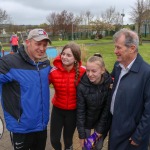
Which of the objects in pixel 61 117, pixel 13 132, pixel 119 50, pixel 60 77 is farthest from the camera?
pixel 61 117

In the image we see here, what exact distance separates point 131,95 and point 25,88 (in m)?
1.17

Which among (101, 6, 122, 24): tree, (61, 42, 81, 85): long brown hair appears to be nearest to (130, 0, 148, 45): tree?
(101, 6, 122, 24): tree

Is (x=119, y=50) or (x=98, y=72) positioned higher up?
(x=119, y=50)

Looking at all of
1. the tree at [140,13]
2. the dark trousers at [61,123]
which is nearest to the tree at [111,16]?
the tree at [140,13]

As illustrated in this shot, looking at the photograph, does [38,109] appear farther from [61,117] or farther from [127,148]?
[127,148]

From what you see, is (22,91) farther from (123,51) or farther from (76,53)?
(123,51)

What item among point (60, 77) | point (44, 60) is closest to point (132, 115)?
point (60, 77)

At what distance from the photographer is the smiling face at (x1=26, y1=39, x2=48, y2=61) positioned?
2.68 meters

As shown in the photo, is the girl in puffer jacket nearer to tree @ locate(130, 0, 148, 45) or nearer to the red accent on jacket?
the red accent on jacket

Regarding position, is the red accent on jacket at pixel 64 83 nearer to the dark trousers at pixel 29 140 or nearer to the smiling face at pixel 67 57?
the smiling face at pixel 67 57

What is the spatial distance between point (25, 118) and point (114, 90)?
3.59 ft

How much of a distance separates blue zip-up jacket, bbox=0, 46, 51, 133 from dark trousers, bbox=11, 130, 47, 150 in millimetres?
88

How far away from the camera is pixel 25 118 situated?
2719mm

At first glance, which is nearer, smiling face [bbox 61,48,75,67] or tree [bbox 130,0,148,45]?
smiling face [bbox 61,48,75,67]
